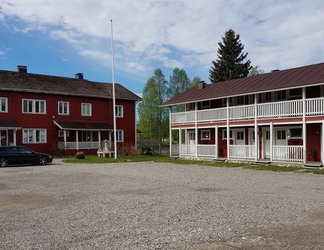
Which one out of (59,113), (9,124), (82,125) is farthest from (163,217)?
(59,113)

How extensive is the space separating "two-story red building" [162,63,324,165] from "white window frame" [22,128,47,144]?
13.6m

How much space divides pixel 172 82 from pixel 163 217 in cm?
5457

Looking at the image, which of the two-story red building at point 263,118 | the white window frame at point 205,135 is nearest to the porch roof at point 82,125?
the two-story red building at point 263,118

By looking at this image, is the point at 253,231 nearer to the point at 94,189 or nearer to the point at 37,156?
the point at 94,189

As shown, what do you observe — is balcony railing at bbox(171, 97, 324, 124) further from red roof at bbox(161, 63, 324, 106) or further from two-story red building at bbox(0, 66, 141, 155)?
two-story red building at bbox(0, 66, 141, 155)

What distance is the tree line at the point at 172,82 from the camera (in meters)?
52.2

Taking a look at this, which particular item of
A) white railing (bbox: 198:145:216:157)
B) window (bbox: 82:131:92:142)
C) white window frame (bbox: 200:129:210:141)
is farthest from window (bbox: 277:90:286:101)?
window (bbox: 82:131:92:142)

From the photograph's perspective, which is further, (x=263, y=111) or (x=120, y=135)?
(x=120, y=135)

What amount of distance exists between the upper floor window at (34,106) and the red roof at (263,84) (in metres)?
13.5

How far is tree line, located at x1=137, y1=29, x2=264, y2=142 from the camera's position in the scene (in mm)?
52219

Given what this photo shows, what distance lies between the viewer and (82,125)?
1428 inches

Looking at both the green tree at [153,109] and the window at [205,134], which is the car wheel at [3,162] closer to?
the window at [205,134]

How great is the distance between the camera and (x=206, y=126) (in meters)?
27.7

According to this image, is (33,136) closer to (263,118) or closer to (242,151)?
(242,151)
